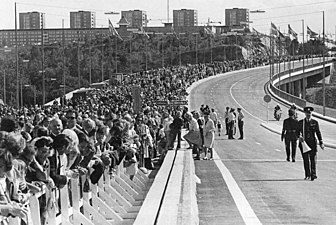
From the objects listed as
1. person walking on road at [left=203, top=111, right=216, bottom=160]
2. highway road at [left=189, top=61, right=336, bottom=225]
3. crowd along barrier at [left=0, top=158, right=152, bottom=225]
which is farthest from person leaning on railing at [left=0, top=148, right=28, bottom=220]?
person walking on road at [left=203, top=111, right=216, bottom=160]

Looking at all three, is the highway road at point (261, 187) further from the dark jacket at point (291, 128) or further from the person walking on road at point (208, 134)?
the dark jacket at point (291, 128)

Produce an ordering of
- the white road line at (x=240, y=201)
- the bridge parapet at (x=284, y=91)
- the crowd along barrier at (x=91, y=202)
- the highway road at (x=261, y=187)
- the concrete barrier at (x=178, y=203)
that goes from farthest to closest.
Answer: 1. the bridge parapet at (x=284, y=91)
2. the highway road at (x=261, y=187)
3. the white road line at (x=240, y=201)
4. the concrete barrier at (x=178, y=203)
5. the crowd along barrier at (x=91, y=202)

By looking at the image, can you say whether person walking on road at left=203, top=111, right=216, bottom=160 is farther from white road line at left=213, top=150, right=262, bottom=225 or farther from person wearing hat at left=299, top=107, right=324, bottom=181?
person wearing hat at left=299, top=107, right=324, bottom=181

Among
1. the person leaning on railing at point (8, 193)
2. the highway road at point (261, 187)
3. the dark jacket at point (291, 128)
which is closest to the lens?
the person leaning on railing at point (8, 193)

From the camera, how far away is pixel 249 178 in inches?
884

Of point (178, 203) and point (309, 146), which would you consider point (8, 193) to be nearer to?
point (178, 203)

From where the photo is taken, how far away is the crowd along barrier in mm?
9438

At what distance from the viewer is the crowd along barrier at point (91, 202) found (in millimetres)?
9438

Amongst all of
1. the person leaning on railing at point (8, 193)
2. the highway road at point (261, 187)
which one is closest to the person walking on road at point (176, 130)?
the highway road at point (261, 187)

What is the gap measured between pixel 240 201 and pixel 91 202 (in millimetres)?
5946

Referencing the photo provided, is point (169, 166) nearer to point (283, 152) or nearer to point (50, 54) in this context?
point (283, 152)

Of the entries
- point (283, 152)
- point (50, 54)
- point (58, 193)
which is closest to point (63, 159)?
point (58, 193)

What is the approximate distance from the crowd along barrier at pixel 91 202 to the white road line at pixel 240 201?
6.06 feet

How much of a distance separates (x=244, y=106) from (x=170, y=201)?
76969 millimetres
